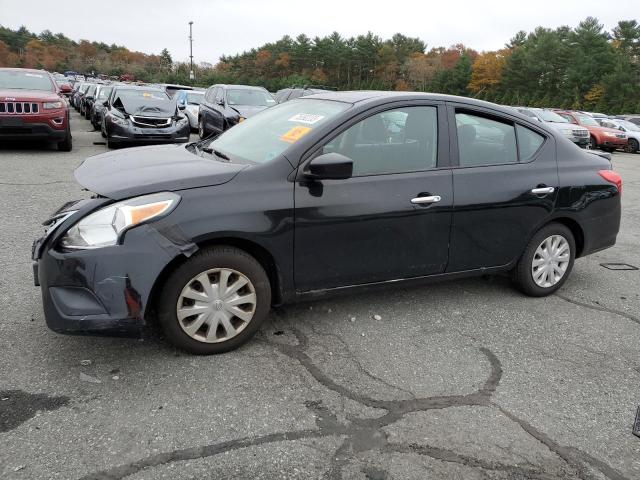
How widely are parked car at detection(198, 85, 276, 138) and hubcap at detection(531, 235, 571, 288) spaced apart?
33.0 feet

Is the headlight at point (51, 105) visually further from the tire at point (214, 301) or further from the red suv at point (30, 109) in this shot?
the tire at point (214, 301)

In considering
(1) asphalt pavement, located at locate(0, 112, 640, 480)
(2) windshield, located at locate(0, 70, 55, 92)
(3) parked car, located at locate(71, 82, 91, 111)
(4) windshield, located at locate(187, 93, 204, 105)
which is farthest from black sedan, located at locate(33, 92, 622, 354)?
(3) parked car, located at locate(71, 82, 91, 111)

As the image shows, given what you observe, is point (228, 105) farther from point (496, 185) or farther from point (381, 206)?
point (381, 206)

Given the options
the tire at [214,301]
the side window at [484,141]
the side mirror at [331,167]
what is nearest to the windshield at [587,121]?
the side window at [484,141]

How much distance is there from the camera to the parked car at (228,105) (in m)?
13.8

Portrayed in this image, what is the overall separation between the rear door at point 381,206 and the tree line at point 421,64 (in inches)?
1840

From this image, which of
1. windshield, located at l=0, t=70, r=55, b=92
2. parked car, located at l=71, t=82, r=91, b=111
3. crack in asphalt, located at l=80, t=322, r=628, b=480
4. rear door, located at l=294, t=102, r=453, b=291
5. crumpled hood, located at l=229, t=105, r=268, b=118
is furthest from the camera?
parked car, located at l=71, t=82, r=91, b=111

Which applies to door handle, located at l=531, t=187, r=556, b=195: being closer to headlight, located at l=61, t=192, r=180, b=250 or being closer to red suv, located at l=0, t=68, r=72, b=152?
headlight, located at l=61, t=192, r=180, b=250

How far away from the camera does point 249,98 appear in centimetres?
1487

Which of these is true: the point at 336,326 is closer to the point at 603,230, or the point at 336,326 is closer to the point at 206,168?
the point at 206,168

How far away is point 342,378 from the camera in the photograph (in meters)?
3.23

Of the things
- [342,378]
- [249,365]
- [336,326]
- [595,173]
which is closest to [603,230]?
[595,173]

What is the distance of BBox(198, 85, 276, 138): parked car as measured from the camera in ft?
45.1

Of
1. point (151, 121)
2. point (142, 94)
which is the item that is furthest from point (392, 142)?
point (142, 94)
